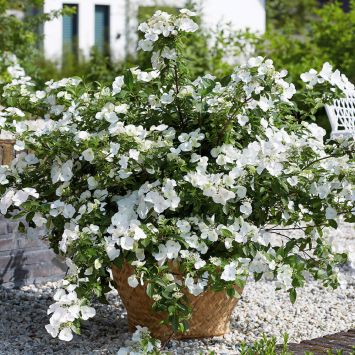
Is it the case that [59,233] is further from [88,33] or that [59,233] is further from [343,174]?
[88,33]

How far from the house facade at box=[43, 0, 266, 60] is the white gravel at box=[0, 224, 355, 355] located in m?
7.39

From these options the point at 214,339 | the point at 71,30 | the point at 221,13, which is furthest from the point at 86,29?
the point at 214,339

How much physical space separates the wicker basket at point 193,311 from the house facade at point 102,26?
8.14 m

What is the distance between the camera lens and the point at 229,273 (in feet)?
10.2

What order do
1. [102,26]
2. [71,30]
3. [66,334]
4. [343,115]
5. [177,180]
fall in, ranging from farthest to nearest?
[102,26], [71,30], [343,115], [177,180], [66,334]

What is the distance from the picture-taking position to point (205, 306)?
11.7ft

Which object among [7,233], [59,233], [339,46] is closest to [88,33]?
[339,46]

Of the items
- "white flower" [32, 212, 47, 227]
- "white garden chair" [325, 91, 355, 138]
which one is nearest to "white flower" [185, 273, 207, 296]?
"white flower" [32, 212, 47, 227]

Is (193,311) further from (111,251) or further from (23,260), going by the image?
(23,260)

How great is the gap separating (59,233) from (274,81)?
3.75 ft

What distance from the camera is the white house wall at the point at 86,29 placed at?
11487mm

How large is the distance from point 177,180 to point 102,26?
940cm

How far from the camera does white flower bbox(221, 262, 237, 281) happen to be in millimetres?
3098

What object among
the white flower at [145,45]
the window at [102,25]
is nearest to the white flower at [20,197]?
the white flower at [145,45]
